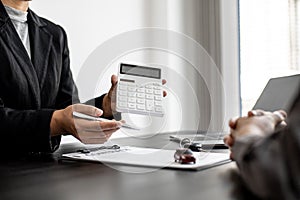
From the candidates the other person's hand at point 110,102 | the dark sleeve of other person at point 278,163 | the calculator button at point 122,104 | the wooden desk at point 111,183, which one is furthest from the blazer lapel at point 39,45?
the dark sleeve of other person at point 278,163

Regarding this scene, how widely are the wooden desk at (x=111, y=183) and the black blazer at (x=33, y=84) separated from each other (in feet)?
0.42

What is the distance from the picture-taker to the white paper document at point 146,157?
2.50 feet

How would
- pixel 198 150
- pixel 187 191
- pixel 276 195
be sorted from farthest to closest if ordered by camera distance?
pixel 198 150
pixel 187 191
pixel 276 195

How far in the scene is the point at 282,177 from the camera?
1.49ft

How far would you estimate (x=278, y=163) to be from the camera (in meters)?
0.46

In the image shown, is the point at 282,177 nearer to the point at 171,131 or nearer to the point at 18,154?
the point at 18,154

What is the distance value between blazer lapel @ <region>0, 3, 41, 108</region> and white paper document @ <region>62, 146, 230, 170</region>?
1.10 ft

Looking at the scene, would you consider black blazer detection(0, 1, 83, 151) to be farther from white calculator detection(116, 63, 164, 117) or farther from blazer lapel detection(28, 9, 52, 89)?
white calculator detection(116, 63, 164, 117)

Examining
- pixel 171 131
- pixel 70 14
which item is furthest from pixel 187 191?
pixel 70 14

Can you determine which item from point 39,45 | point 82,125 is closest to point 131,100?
point 82,125

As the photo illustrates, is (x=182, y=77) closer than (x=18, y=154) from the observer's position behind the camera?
No

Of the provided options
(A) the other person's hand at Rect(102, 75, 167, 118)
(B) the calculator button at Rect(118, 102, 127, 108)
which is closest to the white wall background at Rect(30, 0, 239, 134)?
(A) the other person's hand at Rect(102, 75, 167, 118)

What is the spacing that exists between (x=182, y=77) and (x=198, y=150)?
0.27 meters

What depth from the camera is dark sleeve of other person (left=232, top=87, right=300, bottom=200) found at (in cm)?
45
